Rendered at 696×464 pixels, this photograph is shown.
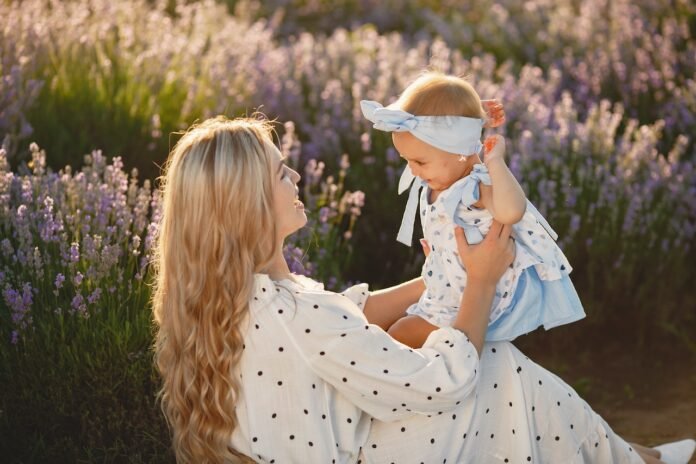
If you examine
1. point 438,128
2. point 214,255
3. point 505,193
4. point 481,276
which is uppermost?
point 438,128

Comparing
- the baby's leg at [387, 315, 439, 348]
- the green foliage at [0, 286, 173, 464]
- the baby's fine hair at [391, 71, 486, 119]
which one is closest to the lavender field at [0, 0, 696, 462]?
the green foliage at [0, 286, 173, 464]

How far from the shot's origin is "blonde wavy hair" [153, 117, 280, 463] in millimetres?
2482

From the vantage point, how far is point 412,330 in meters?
2.93

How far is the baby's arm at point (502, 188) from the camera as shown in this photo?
2631mm

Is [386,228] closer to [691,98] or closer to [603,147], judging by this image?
[603,147]

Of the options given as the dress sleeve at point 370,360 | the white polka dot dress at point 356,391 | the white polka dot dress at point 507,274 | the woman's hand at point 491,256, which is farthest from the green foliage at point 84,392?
the woman's hand at point 491,256

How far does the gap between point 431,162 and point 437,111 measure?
5.7 inches

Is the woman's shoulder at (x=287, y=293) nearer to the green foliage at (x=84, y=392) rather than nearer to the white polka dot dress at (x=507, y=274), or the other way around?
the white polka dot dress at (x=507, y=274)

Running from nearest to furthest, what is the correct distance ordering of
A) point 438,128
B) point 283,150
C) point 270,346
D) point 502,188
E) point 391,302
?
point 270,346
point 502,188
point 438,128
point 391,302
point 283,150

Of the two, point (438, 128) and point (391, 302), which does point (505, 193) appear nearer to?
point (438, 128)

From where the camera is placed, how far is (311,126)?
516 centimetres

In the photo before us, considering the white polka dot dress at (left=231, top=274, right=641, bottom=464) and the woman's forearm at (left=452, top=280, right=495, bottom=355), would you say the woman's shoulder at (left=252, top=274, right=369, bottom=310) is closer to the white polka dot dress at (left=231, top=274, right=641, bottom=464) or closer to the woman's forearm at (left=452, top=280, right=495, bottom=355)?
the white polka dot dress at (left=231, top=274, right=641, bottom=464)

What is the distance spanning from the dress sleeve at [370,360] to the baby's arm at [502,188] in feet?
1.11

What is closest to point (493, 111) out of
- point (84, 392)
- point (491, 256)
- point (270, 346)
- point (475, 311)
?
point (491, 256)
